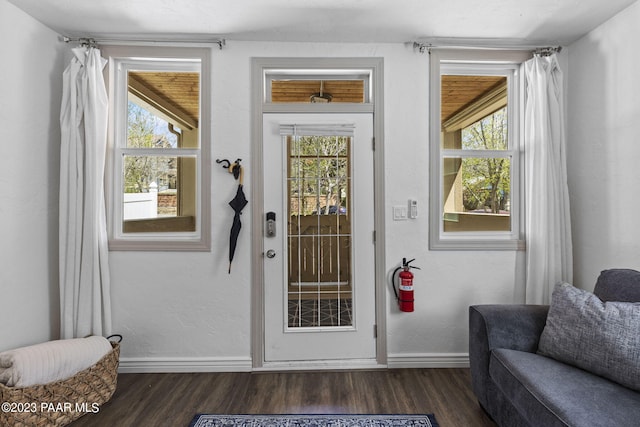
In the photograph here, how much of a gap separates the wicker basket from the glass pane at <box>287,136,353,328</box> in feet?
4.18

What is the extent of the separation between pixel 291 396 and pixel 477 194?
214cm

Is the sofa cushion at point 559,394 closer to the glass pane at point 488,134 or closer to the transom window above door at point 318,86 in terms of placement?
the glass pane at point 488,134

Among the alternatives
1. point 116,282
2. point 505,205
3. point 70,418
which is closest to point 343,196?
point 505,205

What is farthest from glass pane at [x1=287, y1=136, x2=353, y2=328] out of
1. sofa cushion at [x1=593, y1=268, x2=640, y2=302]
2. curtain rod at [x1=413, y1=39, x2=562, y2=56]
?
sofa cushion at [x1=593, y1=268, x2=640, y2=302]

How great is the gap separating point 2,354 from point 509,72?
4.08 m

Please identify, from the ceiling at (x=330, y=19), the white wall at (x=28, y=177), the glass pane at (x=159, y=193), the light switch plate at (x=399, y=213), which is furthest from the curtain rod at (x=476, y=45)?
the white wall at (x=28, y=177)

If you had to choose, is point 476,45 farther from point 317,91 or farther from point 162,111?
point 162,111

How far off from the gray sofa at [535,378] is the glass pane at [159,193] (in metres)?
2.28

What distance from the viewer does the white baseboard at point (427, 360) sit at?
2.57m

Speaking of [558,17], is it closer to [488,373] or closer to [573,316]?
[573,316]

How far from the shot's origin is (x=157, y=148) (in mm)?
2633

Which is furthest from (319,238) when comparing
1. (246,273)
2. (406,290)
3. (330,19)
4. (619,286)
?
(619,286)

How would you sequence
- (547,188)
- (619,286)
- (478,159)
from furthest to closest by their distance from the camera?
(478,159) < (547,188) < (619,286)

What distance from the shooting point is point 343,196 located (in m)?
2.62
